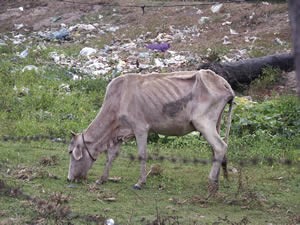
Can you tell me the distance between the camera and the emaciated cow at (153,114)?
7500 millimetres

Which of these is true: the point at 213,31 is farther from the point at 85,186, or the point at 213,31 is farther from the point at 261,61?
the point at 85,186

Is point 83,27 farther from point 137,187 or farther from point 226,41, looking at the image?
point 137,187

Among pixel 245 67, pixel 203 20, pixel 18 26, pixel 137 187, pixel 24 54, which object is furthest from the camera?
pixel 18 26

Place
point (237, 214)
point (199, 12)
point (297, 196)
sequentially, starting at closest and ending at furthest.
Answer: point (237, 214) → point (297, 196) → point (199, 12)

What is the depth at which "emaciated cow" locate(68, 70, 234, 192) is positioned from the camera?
24.6 ft

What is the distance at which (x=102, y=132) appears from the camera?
7.74 meters

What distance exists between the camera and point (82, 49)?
59.3 feet

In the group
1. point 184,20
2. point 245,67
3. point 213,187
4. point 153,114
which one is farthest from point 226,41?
point 213,187

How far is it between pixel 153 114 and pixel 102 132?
59 cm

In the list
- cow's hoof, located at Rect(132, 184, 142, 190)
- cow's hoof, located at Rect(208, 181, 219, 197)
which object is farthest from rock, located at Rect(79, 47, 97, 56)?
cow's hoof, located at Rect(208, 181, 219, 197)

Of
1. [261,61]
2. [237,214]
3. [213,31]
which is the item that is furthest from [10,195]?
[213,31]

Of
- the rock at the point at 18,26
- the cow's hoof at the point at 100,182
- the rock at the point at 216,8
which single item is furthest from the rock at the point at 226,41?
the cow's hoof at the point at 100,182

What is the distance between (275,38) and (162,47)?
106 inches

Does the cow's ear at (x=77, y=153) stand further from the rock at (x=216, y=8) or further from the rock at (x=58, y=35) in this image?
the rock at (x=216, y=8)
